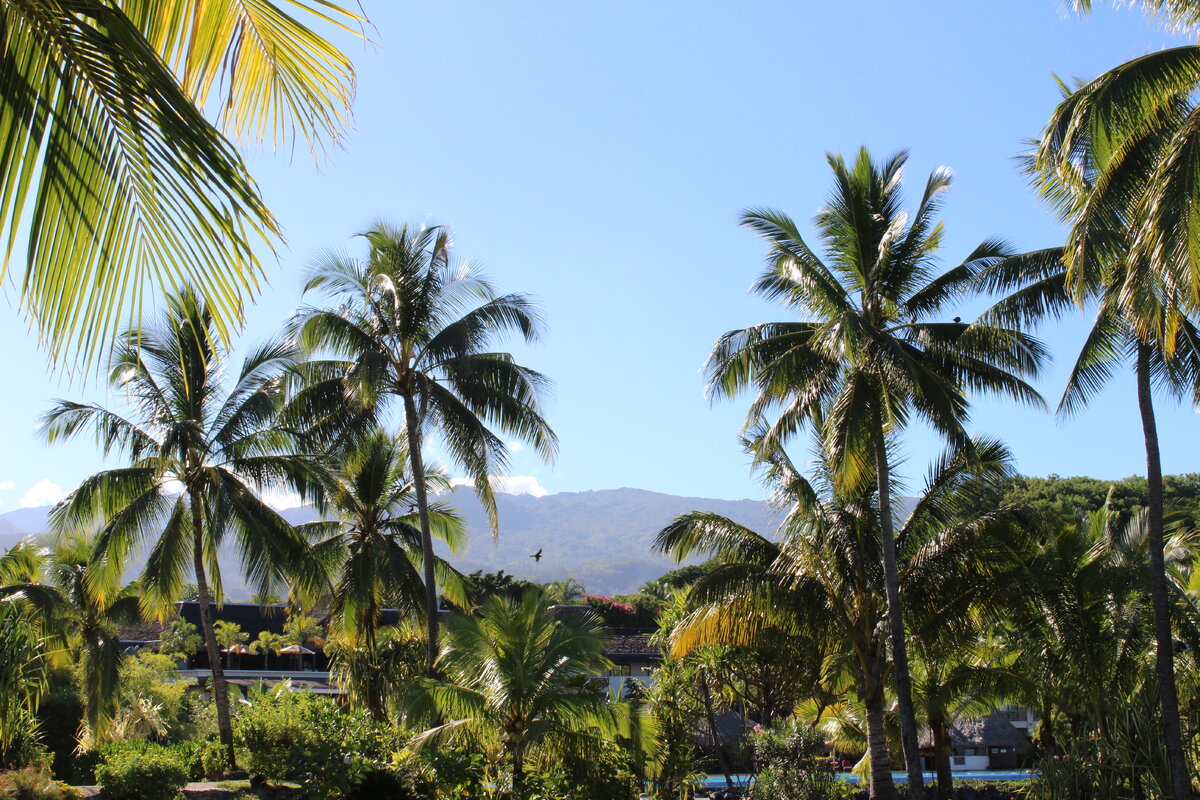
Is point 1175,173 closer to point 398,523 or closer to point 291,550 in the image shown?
point 291,550

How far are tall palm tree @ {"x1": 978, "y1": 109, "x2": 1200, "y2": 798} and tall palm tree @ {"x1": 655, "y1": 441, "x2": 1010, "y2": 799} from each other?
10.3ft

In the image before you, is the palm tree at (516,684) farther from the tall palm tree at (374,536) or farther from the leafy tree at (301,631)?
the leafy tree at (301,631)

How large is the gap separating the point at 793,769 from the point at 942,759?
20.6 ft

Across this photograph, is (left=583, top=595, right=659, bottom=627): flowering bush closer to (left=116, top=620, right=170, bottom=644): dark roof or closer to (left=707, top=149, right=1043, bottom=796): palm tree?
(left=116, top=620, right=170, bottom=644): dark roof

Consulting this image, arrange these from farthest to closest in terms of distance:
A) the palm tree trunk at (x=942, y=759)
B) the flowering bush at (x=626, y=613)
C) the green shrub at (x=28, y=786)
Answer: the flowering bush at (x=626, y=613) → the palm tree trunk at (x=942, y=759) → the green shrub at (x=28, y=786)

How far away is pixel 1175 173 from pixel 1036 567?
12.1 meters

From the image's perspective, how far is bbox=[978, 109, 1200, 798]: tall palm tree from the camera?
8383 mm

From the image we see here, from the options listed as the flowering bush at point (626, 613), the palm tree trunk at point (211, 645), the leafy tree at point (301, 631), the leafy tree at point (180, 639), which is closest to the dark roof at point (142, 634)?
the leafy tree at point (180, 639)

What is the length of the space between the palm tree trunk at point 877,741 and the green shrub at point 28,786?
13.4 metres

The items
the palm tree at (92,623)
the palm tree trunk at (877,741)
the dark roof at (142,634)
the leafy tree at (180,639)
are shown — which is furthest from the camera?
the dark roof at (142,634)

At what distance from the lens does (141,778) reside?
14617mm

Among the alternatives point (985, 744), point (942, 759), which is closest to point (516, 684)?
point (942, 759)

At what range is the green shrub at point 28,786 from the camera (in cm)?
1110

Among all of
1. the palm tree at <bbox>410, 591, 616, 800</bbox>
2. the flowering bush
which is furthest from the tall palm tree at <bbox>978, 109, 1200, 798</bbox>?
the flowering bush
